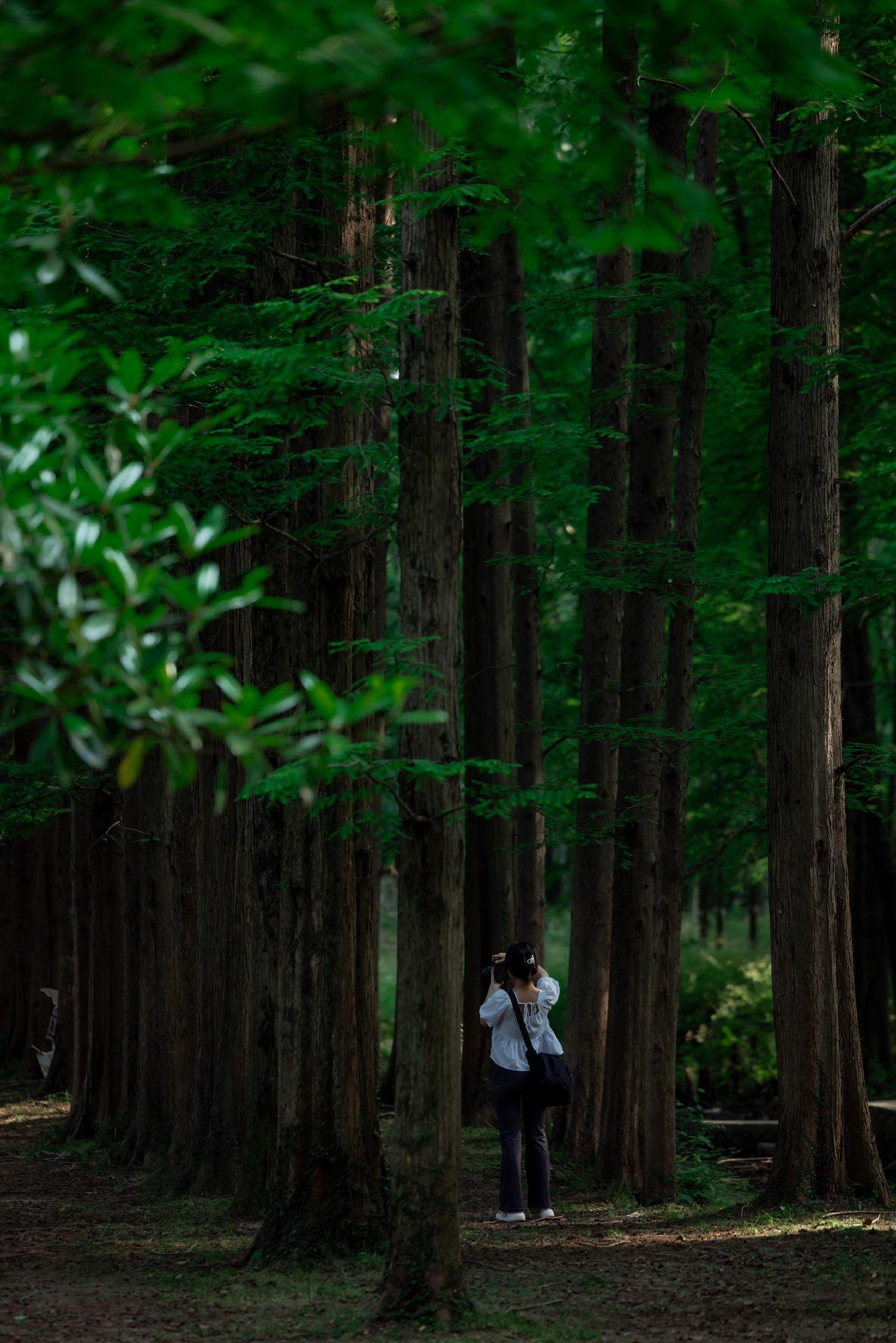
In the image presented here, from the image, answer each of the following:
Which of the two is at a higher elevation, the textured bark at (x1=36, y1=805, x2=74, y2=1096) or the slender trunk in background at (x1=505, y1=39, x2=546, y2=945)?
the slender trunk in background at (x1=505, y1=39, x2=546, y2=945)

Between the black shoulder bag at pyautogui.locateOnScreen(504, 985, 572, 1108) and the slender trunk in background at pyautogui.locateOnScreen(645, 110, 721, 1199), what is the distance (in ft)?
4.50

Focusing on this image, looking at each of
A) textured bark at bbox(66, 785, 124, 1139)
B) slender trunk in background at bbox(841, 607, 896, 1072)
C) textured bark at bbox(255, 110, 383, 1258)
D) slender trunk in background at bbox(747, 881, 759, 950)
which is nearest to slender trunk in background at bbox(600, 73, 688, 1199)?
textured bark at bbox(255, 110, 383, 1258)

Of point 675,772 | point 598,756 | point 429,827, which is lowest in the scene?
point 429,827

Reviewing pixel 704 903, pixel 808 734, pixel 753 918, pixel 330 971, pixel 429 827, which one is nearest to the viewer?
pixel 429 827

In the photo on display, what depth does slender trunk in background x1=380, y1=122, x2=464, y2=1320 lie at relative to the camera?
673 cm

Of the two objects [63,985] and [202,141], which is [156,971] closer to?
[63,985]

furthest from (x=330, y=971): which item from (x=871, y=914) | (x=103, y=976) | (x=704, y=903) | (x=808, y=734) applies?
(x=704, y=903)

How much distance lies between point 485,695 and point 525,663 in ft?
2.19

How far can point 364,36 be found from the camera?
329 cm

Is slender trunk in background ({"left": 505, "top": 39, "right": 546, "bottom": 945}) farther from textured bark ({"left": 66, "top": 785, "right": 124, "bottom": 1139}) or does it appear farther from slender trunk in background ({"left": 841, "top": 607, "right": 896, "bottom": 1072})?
slender trunk in background ({"left": 841, "top": 607, "right": 896, "bottom": 1072})

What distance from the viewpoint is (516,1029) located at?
10.2 meters

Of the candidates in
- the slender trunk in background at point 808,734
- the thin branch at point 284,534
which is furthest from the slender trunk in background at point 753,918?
the thin branch at point 284,534

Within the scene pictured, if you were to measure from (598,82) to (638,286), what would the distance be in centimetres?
783

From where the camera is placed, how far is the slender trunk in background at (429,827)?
6.73 m
